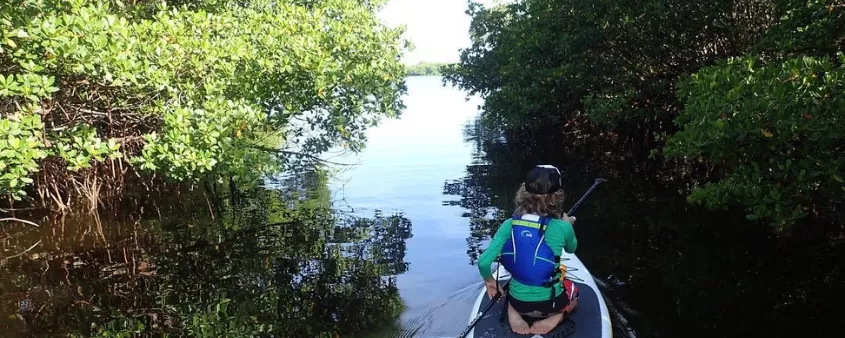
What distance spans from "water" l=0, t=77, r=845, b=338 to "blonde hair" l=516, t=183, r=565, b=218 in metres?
2.59

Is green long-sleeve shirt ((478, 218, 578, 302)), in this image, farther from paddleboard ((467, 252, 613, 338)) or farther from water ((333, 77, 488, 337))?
water ((333, 77, 488, 337))

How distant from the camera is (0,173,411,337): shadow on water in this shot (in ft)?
22.4

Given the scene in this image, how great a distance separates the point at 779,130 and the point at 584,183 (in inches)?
386

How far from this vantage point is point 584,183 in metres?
15.6

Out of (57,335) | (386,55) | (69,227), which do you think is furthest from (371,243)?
(69,227)

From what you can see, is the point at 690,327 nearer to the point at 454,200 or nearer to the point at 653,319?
the point at 653,319

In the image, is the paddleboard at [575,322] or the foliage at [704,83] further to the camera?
the foliage at [704,83]

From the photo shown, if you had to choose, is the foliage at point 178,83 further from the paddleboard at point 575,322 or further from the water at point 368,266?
the paddleboard at point 575,322

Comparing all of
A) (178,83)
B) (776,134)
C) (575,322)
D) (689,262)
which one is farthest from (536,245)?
(178,83)

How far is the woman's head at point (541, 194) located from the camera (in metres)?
4.43

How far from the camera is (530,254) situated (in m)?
4.47

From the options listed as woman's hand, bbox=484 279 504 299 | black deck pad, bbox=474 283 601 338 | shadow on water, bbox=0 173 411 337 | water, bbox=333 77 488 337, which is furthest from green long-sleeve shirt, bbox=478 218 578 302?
shadow on water, bbox=0 173 411 337

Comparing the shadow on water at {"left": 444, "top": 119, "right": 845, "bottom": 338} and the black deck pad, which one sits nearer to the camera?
the black deck pad

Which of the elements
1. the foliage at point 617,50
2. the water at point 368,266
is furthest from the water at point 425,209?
the foliage at point 617,50
